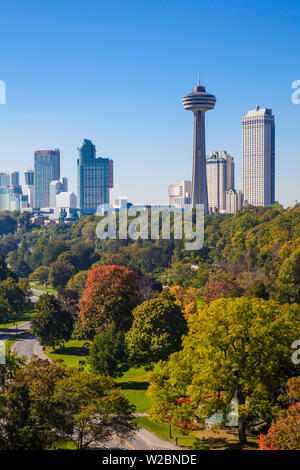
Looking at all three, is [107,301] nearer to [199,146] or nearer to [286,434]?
[286,434]

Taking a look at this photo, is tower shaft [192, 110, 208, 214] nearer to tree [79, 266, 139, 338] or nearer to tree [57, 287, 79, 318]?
tree [57, 287, 79, 318]

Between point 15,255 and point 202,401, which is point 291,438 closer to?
point 202,401

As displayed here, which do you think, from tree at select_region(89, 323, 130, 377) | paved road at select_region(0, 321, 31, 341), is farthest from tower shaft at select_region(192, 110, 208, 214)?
tree at select_region(89, 323, 130, 377)

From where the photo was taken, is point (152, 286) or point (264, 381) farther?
point (152, 286)

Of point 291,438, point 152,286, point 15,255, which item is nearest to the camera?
point 291,438

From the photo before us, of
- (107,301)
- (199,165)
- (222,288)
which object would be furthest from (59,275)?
(199,165)
